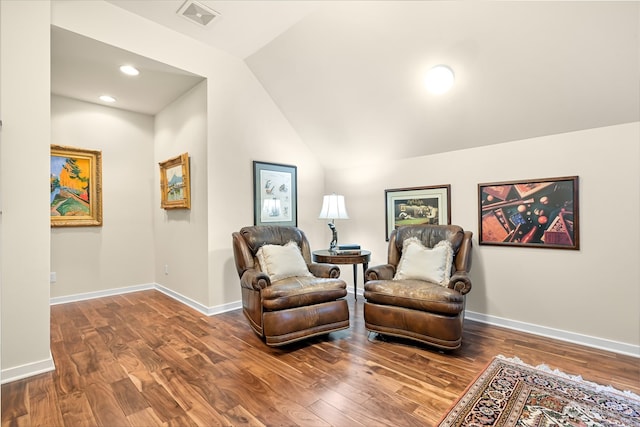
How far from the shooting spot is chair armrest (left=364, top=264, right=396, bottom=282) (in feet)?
9.62

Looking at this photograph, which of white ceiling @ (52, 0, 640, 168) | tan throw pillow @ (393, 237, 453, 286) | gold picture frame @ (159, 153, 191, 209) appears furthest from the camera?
gold picture frame @ (159, 153, 191, 209)

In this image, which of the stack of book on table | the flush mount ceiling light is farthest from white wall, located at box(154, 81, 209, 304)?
the flush mount ceiling light

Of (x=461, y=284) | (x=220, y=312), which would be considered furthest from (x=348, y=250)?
(x=220, y=312)

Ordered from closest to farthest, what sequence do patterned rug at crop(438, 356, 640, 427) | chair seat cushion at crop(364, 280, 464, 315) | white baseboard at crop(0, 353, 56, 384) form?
patterned rug at crop(438, 356, 640, 427) → white baseboard at crop(0, 353, 56, 384) → chair seat cushion at crop(364, 280, 464, 315)

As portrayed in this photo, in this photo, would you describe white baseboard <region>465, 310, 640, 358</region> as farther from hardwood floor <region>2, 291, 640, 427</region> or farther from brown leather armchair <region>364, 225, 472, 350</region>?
brown leather armchair <region>364, 225, 472, 350</region>

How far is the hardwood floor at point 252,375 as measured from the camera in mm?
1721

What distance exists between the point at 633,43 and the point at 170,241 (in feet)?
16.0

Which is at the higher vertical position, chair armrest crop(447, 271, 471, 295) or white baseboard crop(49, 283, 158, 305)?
chair armrest crop(447, 271, 471, 295)

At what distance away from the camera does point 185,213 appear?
3.89 meters

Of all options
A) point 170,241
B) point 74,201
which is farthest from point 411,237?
point 74,201

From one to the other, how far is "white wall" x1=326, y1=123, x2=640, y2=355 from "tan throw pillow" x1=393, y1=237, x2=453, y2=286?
0.58 m

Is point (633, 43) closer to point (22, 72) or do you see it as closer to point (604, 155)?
point (604, 155)

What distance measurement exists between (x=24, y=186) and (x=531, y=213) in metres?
4.03

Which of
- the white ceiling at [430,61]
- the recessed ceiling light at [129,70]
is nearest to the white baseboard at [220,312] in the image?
A: the white ceiling at [430,61]
